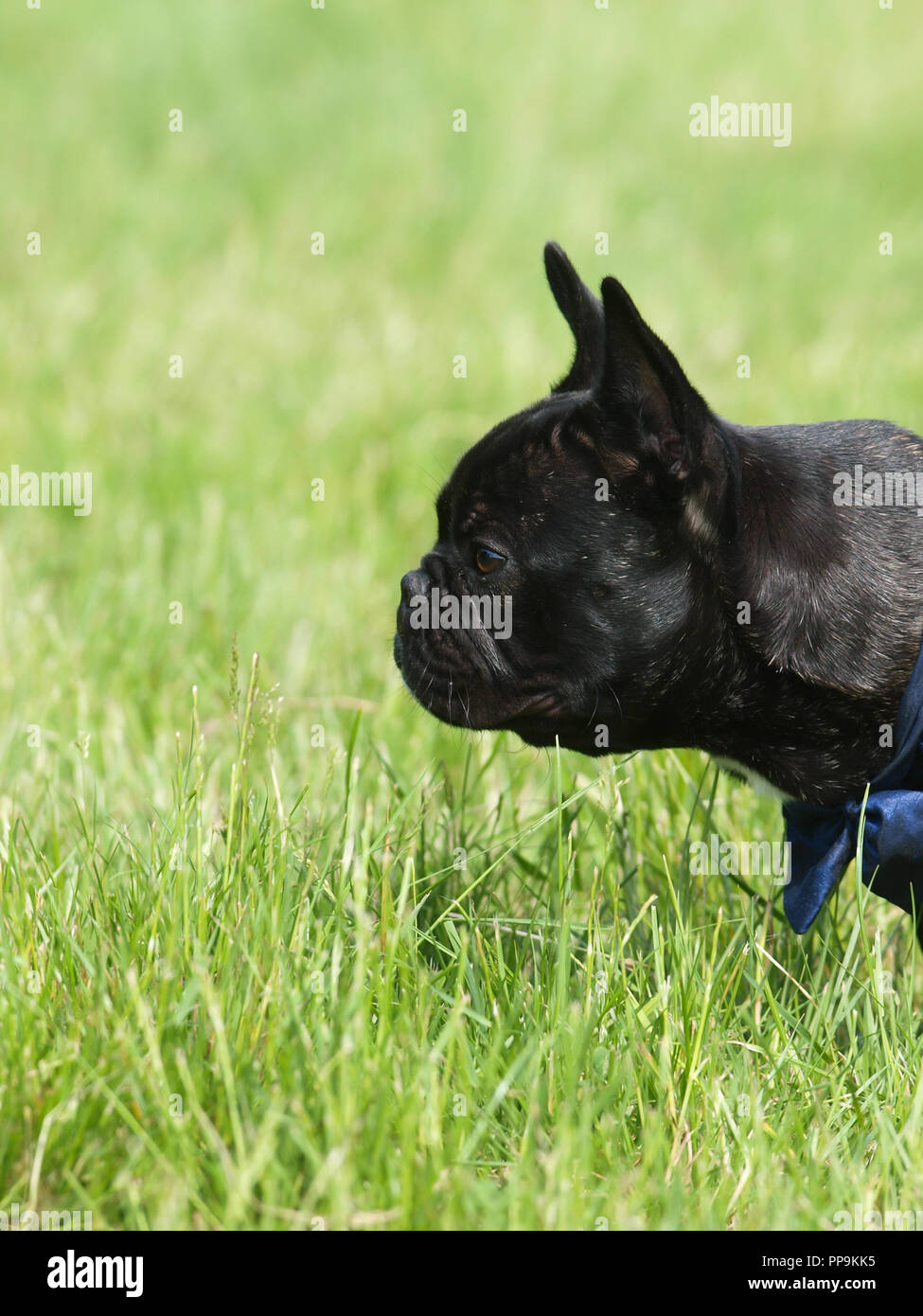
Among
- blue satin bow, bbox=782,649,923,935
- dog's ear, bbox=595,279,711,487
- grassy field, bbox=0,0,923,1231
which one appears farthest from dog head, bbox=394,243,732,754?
blue satin bow, bbox=782,649,923,935

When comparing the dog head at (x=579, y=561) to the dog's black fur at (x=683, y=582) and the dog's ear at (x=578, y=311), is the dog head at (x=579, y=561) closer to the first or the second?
the dog's black fur at (x=683, y=582)

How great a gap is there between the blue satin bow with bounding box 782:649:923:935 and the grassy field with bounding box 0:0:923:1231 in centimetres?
17

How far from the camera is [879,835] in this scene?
300 cm

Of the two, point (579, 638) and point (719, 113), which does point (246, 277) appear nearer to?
point (719, 113)

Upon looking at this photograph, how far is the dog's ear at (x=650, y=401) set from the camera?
2.89 m

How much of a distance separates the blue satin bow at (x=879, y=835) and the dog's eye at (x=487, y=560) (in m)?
0.92

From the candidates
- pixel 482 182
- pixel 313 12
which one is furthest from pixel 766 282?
pixel 313 12

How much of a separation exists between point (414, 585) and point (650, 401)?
0.78 m

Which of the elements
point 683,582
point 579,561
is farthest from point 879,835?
point 579,561

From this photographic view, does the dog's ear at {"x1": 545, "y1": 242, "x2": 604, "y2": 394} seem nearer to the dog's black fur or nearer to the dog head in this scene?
the dog head

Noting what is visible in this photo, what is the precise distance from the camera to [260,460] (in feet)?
22.2

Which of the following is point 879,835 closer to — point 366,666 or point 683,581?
point 683,581

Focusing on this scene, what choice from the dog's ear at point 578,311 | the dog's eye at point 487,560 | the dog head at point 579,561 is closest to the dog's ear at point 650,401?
the dog head at point 579,561

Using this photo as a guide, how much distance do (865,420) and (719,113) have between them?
1052 cm
